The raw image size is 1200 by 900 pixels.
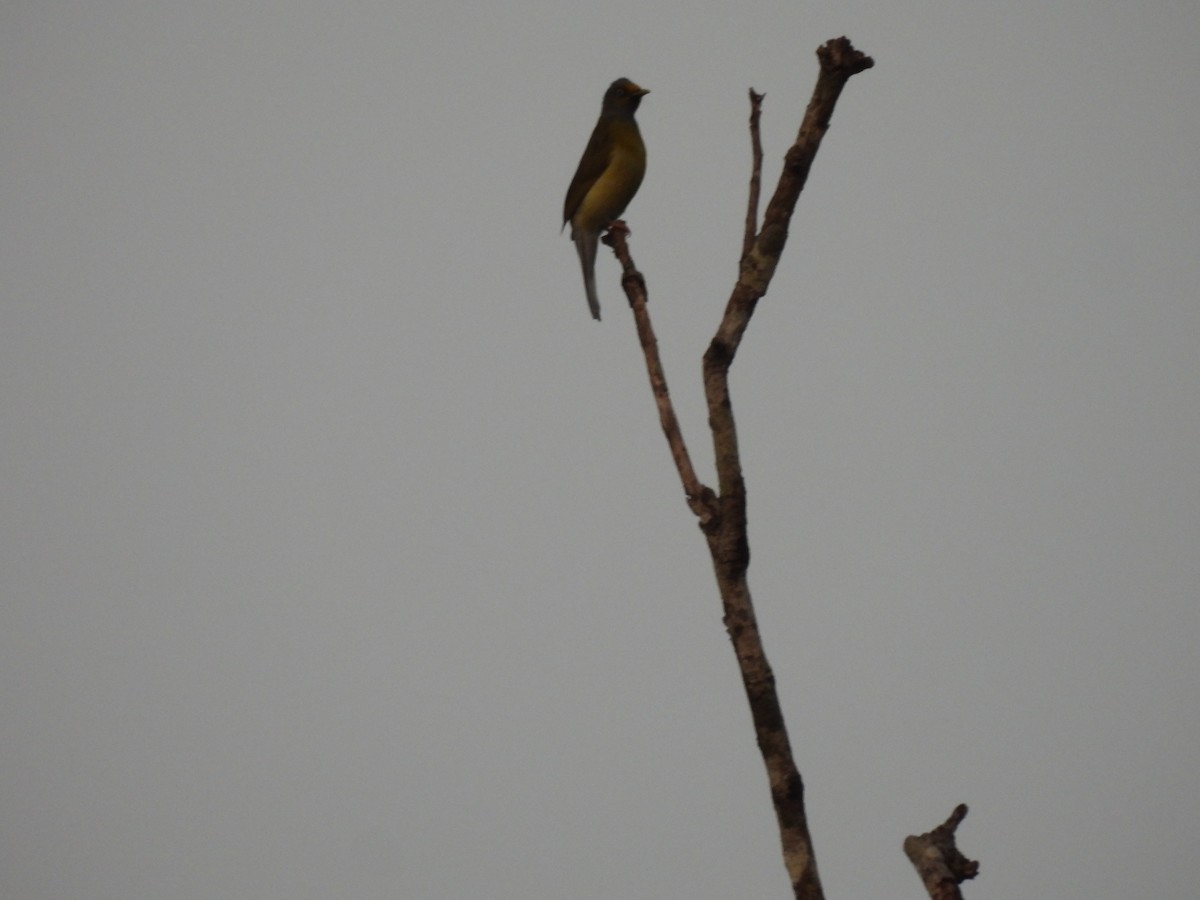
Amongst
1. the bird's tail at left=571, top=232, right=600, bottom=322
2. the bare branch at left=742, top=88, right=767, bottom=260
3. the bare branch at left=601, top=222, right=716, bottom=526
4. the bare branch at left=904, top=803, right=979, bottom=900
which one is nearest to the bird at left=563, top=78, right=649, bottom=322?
the bird's tail at left=571, top=232, right=600, bottom=322

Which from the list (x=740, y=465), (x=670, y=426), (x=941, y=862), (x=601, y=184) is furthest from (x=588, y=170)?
(x=941, y=862)

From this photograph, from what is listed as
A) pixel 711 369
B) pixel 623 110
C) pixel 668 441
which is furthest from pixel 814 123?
pixel 623 110

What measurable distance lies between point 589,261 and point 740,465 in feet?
14.8

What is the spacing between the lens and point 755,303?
3611 millimetres

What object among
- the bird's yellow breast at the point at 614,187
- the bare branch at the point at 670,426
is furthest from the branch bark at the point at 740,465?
the bird's yellow breast at the point at 614,187

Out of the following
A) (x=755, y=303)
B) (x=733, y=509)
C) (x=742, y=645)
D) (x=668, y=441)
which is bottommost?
(x=742, y=645)

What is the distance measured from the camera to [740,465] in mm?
3465

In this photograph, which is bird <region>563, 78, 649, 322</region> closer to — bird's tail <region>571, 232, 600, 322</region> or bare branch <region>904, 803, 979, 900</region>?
bird's tail <region>571, 232, 600, 322</region>

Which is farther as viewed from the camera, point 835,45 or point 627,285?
point 627,285

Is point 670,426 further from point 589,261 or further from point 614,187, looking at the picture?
point 614,187

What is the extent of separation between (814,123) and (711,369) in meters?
0.84

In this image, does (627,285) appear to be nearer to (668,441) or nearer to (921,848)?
(668,441)

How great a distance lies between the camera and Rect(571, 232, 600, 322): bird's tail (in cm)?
726

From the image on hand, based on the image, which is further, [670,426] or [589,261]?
[589,261]
